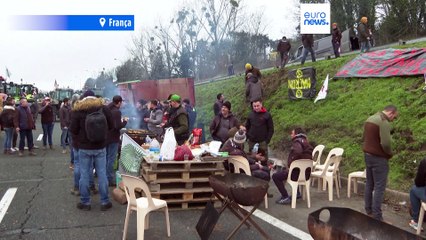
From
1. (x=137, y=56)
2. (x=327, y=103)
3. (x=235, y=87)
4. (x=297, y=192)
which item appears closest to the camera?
(x=297, y=192)

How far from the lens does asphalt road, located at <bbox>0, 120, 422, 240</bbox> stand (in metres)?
5.62

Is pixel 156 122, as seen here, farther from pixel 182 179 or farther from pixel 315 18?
pixel 315 18

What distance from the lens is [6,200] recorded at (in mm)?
7254

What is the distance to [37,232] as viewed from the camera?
18.4 feet

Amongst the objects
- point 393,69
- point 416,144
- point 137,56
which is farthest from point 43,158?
point 137,56

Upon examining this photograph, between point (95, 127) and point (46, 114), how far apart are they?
8389 millimetres

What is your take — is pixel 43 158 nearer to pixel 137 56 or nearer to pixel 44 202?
pixel 44 202

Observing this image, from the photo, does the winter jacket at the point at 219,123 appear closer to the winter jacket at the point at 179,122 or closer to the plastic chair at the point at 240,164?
the winter jacket at the point at 179,122

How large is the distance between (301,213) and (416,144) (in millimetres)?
3392

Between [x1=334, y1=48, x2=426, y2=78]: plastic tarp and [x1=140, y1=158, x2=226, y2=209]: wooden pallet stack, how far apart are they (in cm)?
735

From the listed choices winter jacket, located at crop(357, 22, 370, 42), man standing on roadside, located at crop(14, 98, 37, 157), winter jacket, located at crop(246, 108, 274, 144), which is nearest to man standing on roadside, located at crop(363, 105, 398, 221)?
winter jacket, located at crop(246, 108, 274, 144)

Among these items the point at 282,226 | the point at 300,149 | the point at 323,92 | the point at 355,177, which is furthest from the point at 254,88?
the point at 282,226

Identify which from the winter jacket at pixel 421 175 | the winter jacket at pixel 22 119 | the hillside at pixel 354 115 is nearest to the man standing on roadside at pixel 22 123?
the winter jacket at pixel 22 119

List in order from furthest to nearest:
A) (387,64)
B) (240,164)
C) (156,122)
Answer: (387,64) → (156,122) → (240,164)
